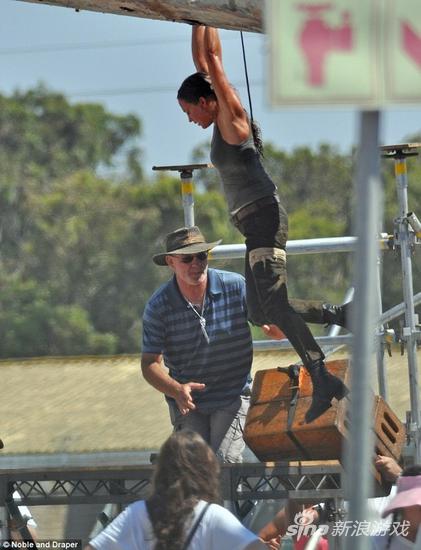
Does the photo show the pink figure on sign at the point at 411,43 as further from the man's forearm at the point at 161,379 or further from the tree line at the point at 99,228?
the tree line at the point at 99,228

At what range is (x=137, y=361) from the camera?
10008mm

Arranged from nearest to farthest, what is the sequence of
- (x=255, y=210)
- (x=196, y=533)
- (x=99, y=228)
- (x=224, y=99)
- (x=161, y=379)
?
(x=196, y=533) → (x=224, y=99) → (x=255, y=210) → (x=161, y=379) → (x=99, y=228)

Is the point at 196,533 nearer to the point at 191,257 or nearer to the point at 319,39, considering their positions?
the point at 319,39

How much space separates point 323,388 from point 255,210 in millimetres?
750

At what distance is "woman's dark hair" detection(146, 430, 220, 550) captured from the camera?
160 inches

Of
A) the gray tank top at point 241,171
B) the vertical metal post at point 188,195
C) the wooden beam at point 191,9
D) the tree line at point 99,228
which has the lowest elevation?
the tree line at point 99,228

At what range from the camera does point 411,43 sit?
293 centimetres

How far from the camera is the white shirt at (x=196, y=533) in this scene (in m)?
4.06

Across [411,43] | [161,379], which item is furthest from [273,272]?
[411,43]

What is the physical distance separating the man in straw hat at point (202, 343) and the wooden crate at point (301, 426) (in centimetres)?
14

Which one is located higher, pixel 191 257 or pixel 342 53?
pixel 342 53

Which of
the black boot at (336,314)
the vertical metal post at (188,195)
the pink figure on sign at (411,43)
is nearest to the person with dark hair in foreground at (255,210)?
the black boot at (336,314)

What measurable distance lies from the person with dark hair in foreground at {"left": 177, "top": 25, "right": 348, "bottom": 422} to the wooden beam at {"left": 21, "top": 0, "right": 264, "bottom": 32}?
0.49m

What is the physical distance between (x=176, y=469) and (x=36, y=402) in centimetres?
904
